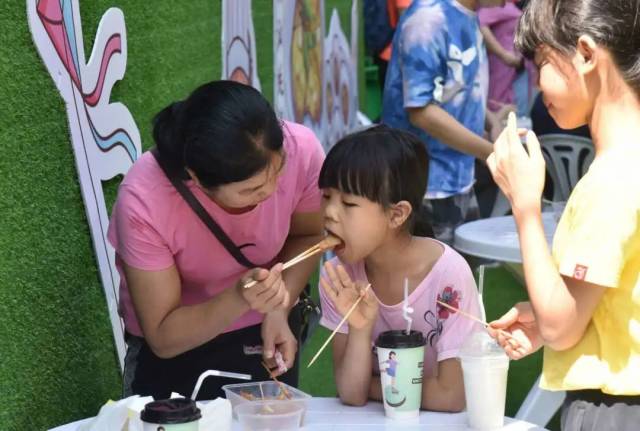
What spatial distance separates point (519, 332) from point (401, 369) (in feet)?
1.07

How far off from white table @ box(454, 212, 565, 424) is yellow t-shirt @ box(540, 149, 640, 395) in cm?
187

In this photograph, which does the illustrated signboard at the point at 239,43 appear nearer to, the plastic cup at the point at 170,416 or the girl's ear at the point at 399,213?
the girl's ear at the point at 399,213

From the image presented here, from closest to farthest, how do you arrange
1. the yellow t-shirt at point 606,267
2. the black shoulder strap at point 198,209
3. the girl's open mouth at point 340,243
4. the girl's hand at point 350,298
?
1. the yellow t-shirt at point 606,267
2. the girl's hand at point 350,298
3. the girl's open mouth at point 340,243
4. the black shoulder strap at point 198,209

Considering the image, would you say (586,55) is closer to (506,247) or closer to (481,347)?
(481,347)

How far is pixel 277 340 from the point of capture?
312cm

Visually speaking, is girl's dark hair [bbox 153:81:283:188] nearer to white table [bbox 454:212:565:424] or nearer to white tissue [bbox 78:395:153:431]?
white tissue [bbox 78:395:153:431]

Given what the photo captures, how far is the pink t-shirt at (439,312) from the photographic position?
9.07 feet

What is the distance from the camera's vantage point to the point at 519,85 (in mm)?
8500

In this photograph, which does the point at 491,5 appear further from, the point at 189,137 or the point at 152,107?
the point at 189,137

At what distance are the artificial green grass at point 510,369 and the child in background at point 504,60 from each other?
1499mm

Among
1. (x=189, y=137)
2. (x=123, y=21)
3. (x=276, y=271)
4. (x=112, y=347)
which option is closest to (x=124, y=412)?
(x=276, y=271)

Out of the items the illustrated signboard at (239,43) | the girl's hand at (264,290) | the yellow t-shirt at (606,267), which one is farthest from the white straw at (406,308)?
the illustrated signboard at (239,43)

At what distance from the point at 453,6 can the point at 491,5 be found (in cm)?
34

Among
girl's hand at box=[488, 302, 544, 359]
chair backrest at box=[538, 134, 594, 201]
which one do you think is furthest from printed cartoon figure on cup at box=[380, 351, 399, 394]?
chair backrest at box=[538, 134, 594, 201]
